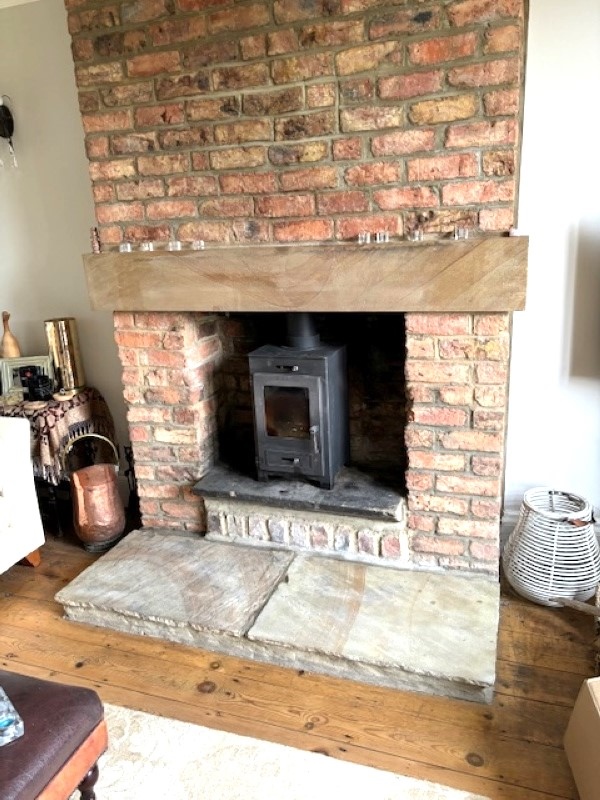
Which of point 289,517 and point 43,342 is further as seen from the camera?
point 43,342

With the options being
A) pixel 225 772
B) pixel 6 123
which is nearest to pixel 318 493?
pixel 225 772

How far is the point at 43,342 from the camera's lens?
329 cm

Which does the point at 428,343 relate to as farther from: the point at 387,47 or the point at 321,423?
the point at 387,47

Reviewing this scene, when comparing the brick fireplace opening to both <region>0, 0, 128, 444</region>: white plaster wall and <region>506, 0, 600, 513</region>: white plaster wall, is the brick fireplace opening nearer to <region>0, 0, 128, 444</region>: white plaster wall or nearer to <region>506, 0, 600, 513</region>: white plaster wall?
<region>506, 0, 600, 513</region>: white plaster wall

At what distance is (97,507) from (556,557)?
1.86 m

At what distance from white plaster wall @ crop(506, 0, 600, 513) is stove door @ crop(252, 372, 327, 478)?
819 mm

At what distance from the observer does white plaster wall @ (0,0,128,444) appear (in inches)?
111

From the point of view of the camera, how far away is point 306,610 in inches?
82.7

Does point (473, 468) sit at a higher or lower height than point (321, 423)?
lower

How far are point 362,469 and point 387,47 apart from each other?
152cm

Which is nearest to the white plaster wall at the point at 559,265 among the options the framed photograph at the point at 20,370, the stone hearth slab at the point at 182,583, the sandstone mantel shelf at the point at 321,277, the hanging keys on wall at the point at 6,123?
the sandstone mantel shelf at the point at 321,277

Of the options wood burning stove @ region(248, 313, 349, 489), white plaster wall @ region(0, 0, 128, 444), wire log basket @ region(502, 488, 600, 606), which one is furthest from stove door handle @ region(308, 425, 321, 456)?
white plaster wall @ region(0, 0, 128, 444)

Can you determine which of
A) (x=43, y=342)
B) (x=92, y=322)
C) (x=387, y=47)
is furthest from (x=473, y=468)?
(x=43, y=342)

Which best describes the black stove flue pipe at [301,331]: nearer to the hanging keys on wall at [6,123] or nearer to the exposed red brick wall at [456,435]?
the exposed red brick wall at [456,435]
